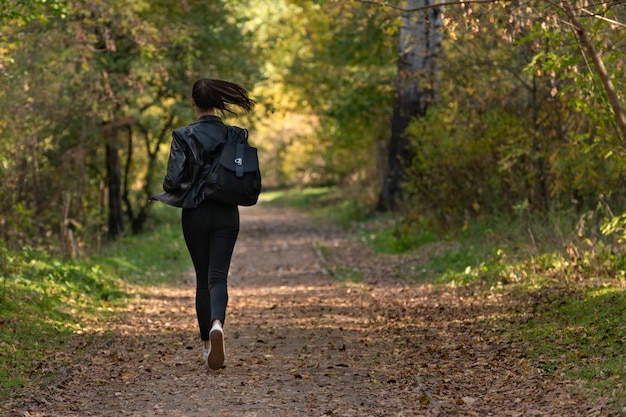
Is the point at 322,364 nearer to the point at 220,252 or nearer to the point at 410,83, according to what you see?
the point at 220,252

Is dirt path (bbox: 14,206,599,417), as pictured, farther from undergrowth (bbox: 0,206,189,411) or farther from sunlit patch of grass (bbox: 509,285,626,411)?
undergrowth (bbox: 0,206,189,411)

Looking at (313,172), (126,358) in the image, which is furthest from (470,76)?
(313,172)

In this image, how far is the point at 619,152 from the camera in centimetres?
950

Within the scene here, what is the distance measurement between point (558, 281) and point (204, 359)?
4640 mm

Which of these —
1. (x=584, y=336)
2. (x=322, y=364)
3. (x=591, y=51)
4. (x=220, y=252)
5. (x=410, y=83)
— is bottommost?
(x=322, y=364)

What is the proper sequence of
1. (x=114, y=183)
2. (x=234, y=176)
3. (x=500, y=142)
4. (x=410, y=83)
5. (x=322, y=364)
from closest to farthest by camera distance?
(x=234, y=176), (x=322, y=364), (x=500, y=142), (x=410, y=83), (x=114, y=183)

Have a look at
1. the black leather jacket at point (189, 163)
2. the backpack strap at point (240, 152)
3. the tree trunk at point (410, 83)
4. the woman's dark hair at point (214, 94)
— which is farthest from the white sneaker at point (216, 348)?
the tree trunk at point (410, 83)

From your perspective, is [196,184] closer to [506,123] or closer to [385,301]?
[385,301]

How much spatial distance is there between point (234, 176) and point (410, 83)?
13.0 m

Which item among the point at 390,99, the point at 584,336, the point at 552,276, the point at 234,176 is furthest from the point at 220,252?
the point at 390,99

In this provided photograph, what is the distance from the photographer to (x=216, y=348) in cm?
748

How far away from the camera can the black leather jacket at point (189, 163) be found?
24.4ft

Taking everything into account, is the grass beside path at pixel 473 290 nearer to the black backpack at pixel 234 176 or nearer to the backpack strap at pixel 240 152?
the black backpack at pixel 234 176

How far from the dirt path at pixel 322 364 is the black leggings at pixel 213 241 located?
0.65 meters
